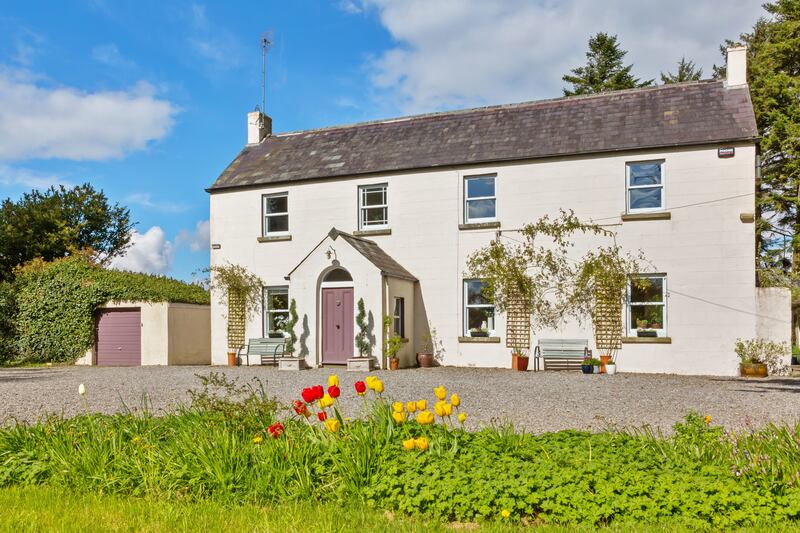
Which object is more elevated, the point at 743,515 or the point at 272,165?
the point at 272,165

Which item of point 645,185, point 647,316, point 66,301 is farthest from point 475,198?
point 66,301

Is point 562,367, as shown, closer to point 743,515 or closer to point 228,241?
point 228,241

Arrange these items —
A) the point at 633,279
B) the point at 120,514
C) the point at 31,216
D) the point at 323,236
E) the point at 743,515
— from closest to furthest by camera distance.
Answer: the point at 743,515, the point at 120,514, the point at 633,279, the point at 323,236, the point at 31,216

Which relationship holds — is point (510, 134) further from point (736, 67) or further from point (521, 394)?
point (521, 394)

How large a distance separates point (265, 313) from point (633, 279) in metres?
11.3

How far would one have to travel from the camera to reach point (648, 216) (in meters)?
16.6

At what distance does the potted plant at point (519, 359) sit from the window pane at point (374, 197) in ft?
20.2

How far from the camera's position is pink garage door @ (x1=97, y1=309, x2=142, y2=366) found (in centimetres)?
2198

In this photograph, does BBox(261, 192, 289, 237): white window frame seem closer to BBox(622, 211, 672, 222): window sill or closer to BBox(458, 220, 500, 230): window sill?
BBox(458, 220, 500, 230): window sill

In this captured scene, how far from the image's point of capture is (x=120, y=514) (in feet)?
15.0

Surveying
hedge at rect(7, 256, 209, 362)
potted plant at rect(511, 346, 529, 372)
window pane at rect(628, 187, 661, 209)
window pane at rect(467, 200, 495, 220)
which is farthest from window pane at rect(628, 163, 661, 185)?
hedge at rect(7, 256, 209, 362)

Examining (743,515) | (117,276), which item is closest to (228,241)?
(117,276)

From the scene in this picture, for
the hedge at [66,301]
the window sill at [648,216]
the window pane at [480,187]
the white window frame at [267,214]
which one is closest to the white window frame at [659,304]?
the window sill at [648,216]

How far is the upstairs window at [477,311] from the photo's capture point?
18109 millimetres
